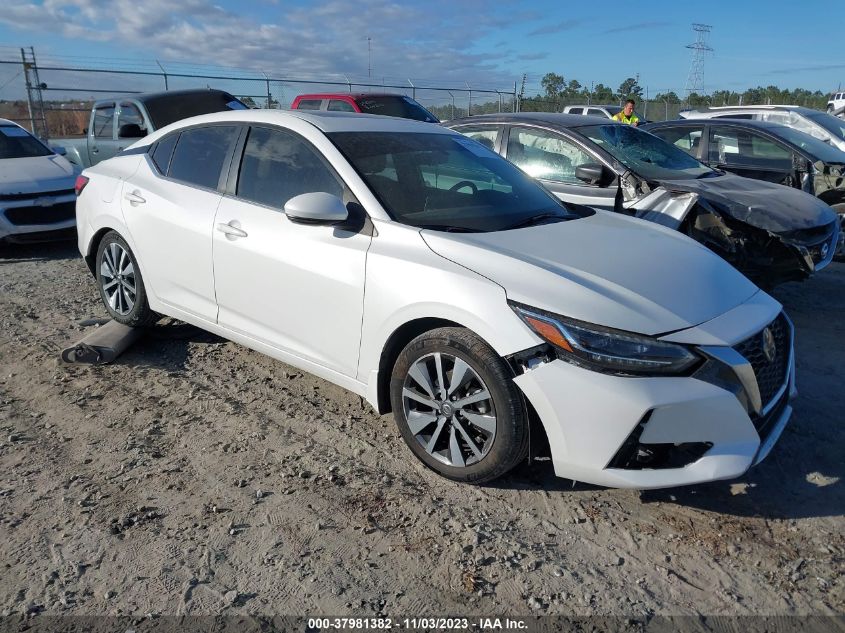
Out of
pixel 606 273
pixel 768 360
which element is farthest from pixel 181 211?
pixel 768 360

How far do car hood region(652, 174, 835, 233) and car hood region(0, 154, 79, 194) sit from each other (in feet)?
22.8

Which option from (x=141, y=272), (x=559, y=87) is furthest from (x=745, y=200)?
(x=559, y=87)

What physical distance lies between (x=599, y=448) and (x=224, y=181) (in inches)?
Result: 112

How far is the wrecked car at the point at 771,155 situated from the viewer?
323 inches

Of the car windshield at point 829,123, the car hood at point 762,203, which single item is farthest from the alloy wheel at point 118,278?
the car windshield at point 829,123

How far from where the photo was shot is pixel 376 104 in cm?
1147

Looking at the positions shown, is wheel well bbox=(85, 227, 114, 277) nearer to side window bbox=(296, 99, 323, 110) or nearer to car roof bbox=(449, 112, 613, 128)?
car roof bbox=(449, 112, 613, 128)

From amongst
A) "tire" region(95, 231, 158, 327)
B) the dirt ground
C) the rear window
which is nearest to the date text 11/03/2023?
the dirt ground

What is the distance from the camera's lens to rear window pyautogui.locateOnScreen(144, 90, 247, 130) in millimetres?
9854

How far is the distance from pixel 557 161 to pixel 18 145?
7.12 m

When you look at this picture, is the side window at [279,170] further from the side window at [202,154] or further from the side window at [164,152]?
the side window at [164,152]

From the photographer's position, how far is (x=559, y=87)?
43406mm

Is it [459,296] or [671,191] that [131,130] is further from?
[459,296]

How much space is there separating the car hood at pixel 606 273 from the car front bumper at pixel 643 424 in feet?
0.84
